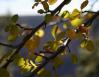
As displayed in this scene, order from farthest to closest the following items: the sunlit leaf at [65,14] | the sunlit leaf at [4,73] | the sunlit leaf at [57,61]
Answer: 1. the sunlit leaf at [57,61]
2. the sunlit leaf at [65,14]
3. the sunlit leaf at [4,73]

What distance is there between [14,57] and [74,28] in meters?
0.33

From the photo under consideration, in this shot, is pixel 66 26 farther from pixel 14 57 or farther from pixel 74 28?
pixel 14 57

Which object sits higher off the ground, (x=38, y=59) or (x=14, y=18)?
(x=14, y=18)

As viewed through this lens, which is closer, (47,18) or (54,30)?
(47,18)

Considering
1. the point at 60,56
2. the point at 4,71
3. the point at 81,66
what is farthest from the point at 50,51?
the point at 81,66

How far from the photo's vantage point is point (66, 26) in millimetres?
2025

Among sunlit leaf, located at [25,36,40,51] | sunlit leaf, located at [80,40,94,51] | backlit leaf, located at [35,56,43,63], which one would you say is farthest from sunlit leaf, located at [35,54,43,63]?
sunlit leaf, located at [80,40,94,51]

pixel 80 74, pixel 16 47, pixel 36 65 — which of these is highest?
pixel 16 47

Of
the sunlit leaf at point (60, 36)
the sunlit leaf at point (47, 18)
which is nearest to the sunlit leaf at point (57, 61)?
the sunlit leaf at point (60, 36)

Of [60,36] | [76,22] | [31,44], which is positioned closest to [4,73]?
[31,44]

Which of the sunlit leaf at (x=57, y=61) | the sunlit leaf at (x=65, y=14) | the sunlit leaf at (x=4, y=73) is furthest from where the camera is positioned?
the sunlit leaf at (x=57, y=61)

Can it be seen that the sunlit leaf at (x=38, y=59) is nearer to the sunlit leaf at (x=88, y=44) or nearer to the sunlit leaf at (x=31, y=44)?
the sunlit leaf at (x=31, y=44)

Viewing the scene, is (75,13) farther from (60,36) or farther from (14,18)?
(14,18)

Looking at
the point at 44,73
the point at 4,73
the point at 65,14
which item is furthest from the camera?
the point at 44,73
